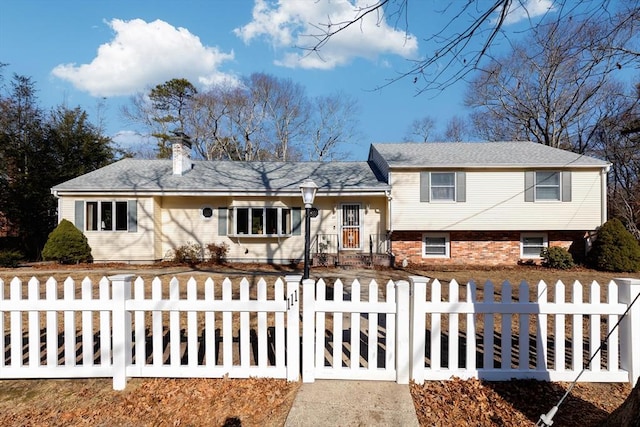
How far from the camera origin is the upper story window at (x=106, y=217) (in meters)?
13.4

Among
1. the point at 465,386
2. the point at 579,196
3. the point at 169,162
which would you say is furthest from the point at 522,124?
the point at 465,386

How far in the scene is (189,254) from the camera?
A: 537 inches

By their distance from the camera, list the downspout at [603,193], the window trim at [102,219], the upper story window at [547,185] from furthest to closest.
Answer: the window trim at [102,219] < the upper story window at [547,185] < the downspout at [603,193]

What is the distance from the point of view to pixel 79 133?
755 inches

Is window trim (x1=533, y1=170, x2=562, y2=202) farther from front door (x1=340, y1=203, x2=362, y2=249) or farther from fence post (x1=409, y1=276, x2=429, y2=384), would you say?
fence post (x1=409, y1=276, x2=429, y2=384)

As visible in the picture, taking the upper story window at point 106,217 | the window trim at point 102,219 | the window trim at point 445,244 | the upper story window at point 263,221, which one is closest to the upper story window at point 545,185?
the window trim at point 445,244

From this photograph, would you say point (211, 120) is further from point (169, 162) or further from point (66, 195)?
point (66, 195)

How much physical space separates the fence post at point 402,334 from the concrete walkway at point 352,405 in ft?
0.39

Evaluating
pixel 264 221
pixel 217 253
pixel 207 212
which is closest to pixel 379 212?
pixel 264 221

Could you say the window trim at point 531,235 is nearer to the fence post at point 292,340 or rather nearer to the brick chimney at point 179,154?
the fence post at point 292,340

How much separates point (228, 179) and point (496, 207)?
11144 millimetres

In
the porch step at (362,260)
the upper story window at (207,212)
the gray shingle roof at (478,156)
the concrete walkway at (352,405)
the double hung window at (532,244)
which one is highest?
the gray shingle roof at (478,156)

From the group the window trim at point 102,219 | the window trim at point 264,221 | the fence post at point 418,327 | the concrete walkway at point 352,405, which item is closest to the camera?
the concrete walkway at point 352,405

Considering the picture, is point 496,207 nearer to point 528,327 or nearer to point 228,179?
point 528,327
